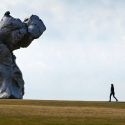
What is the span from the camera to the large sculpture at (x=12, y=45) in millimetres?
59406

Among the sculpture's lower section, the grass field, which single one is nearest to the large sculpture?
the sculpture's lower section

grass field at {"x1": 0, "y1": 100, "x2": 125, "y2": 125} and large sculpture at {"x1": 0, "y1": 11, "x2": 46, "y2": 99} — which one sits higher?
large sculpture at {"x1": 0, "y1": 11, "x2": 46, "y2": 99}

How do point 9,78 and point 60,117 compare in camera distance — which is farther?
point 9,78

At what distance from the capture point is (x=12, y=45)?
201 feet

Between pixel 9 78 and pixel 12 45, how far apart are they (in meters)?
3.60

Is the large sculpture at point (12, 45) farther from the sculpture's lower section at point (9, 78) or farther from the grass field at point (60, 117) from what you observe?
the grass field at point (60, 117)

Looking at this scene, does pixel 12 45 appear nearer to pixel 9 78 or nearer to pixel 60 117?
pixel 9 78

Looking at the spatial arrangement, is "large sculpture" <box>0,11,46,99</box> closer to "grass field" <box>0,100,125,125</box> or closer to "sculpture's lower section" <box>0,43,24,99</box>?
"sculpture's lower section" <box>0,43,24,99</box>

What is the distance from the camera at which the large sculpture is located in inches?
2339

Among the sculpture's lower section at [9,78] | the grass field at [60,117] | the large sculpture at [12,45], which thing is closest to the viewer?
the grass field at [60,117]

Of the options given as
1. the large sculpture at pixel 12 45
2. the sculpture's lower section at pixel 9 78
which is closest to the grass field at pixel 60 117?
the sculpture's lower section at pixel 9 78

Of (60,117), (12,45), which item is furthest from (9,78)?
(60,117)

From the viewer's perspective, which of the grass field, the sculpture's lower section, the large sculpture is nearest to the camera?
the grass field

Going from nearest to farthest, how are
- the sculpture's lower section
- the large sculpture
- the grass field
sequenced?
the grass field < the sculpture's lower section < the large sculpture
